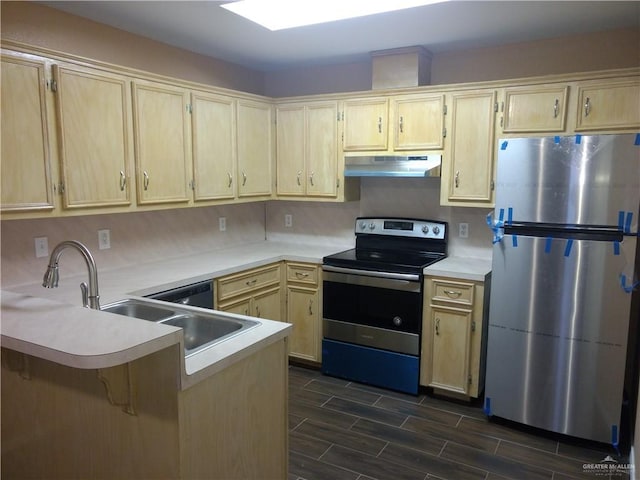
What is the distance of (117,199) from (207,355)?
1.53 metres

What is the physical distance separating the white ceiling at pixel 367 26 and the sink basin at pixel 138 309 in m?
1.63

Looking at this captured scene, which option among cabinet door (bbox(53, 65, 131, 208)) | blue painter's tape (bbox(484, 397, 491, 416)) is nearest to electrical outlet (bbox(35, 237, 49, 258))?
cabinet door (bbox(53, 65, 131, 208))

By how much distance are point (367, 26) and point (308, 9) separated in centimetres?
53

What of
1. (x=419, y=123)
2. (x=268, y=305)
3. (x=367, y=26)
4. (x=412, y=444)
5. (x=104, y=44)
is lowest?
(x=412, y=444)

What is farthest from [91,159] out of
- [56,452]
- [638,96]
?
[638,96]

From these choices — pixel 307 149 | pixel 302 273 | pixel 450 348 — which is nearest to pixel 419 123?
pixel 307 149

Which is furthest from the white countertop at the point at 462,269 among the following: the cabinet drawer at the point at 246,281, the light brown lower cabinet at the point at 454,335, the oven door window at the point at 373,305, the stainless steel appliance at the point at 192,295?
the stainless steel appliance at the point at 192,295

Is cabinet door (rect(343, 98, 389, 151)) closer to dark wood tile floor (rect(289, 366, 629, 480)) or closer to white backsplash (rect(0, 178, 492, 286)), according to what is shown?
white backsplash (rect(0, 178, 492, 286))

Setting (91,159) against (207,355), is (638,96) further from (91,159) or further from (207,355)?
(91,159)

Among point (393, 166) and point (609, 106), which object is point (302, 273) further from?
Answer: point (609, 106)

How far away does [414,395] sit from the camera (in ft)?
10.9

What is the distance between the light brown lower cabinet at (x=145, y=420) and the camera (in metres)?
1.51

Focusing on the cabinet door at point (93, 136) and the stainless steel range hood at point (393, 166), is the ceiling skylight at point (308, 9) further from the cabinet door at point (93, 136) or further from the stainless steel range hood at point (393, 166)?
the stainless steel range hood at point (393, 166)

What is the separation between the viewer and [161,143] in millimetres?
2996
